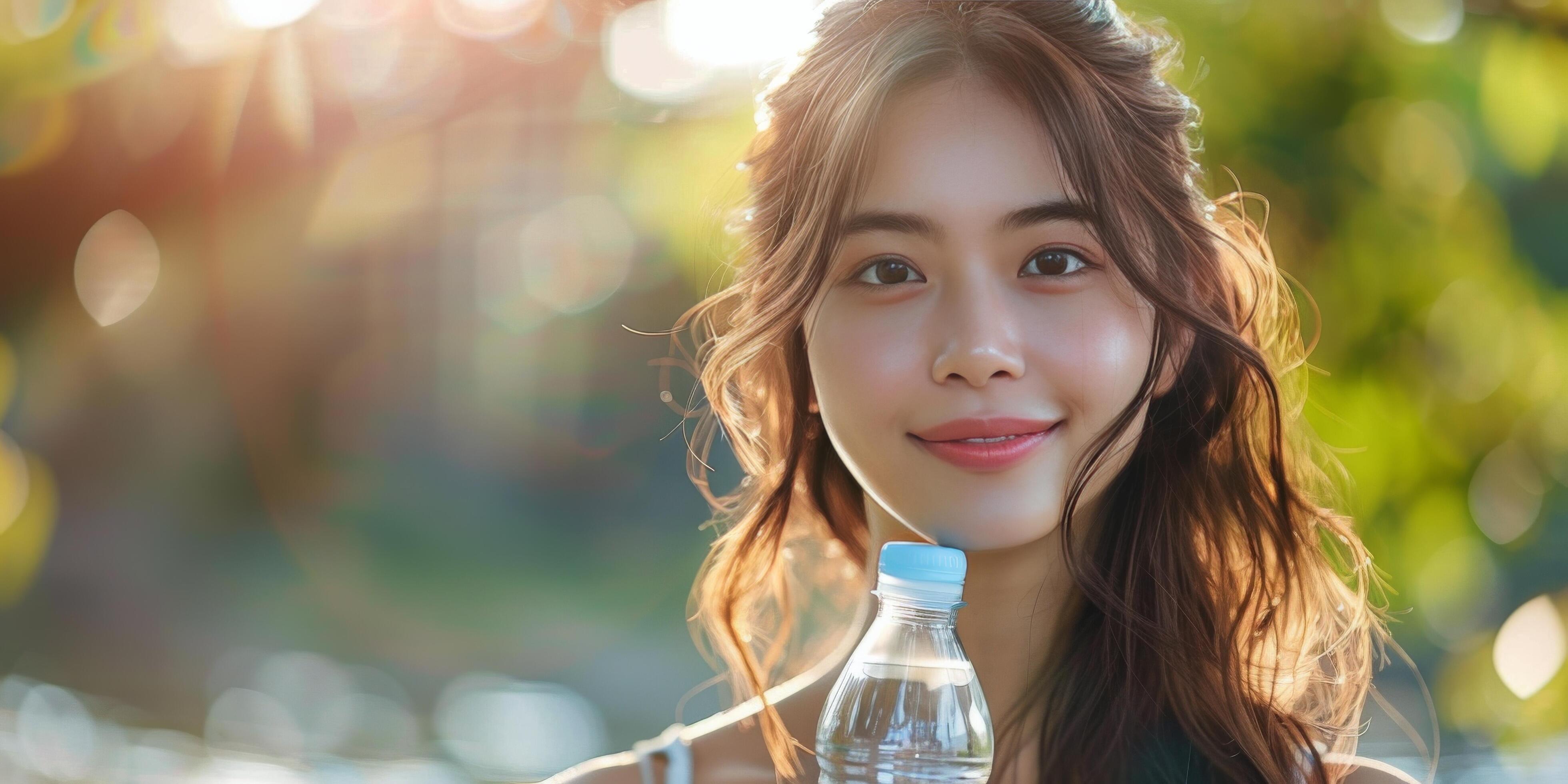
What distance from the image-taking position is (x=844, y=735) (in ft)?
4.22

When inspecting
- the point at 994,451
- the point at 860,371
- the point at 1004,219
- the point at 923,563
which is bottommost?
the point at 923,563

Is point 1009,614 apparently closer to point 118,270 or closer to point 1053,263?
point 1053,263

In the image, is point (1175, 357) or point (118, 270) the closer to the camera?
point (1175, 357)

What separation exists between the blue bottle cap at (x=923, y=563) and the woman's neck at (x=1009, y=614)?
0.89 feet

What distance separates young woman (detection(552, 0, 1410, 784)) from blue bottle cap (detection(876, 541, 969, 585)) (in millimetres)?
130

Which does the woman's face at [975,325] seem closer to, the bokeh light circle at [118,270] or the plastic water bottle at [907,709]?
the plastic water bottle at [907,709]

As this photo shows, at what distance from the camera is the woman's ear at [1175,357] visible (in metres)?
1.33

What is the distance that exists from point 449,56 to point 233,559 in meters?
2.57

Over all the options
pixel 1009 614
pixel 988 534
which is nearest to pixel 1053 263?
pixel 988 534

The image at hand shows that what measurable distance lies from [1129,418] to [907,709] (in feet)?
1.22

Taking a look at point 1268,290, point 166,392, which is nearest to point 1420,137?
point 1268,290

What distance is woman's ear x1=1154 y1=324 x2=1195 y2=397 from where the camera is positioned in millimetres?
1329

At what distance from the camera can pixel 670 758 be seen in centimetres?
151

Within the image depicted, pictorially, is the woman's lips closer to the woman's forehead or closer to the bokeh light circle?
the woman's forehead
